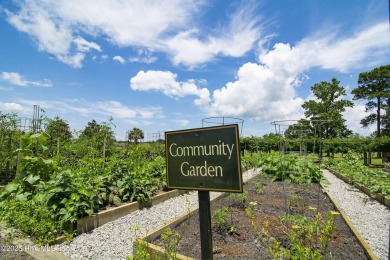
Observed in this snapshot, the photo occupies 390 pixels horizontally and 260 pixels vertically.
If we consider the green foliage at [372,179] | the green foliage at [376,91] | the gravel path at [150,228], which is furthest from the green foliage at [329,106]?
the gravel path at [150,228]

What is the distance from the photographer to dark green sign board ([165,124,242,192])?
59.1 inches

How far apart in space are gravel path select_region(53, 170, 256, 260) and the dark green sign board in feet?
2.75

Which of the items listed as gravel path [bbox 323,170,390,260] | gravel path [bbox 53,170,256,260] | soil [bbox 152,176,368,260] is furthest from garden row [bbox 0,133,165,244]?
gravel path [bbox 323,170,390,260]

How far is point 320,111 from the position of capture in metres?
34.5

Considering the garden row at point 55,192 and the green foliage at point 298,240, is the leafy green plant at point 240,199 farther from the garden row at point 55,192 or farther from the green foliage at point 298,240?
the garden row at point 55,192

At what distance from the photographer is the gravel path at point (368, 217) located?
10.9 ft

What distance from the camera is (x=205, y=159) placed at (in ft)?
5.31

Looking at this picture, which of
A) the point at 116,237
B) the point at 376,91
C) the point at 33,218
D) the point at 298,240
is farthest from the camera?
the point at 376,91

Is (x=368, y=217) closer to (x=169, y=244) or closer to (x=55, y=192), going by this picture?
(x=169, y=244)

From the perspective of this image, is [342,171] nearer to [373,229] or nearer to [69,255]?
[373,229]

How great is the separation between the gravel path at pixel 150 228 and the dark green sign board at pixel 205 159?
75 cm

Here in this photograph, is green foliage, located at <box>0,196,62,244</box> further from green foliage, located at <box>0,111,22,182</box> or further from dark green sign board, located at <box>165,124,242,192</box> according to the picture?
green foliage, located at <box>0,111,22,182</box>

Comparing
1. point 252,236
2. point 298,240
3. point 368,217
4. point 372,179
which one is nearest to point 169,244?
point 298,240

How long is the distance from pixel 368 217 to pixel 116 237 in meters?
4.31
